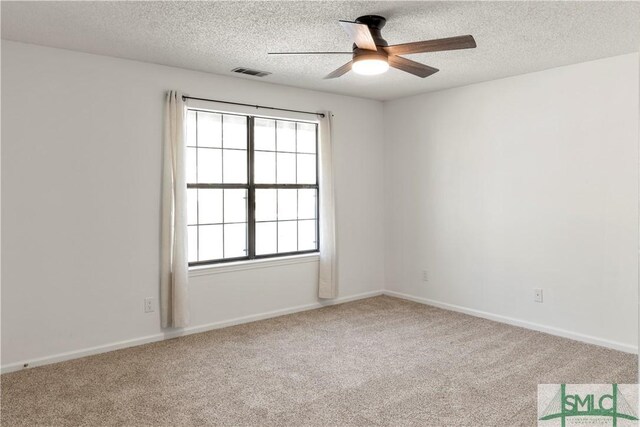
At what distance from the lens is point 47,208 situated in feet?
12.1

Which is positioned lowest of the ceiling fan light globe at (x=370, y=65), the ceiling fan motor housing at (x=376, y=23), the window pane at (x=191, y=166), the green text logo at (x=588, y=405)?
the green text logo at (x=588, y=405)

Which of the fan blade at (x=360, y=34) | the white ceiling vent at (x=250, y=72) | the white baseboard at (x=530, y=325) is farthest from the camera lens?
the white ceiling vent at (x=250, y=72)

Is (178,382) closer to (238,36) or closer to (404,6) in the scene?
(238,36)

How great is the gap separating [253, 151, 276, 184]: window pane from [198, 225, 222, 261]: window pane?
67 centimetres

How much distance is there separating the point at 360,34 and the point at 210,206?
251 centimetres

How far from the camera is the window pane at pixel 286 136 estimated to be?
516 centimetres

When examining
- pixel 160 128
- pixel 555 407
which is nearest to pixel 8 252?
pixel 160 128

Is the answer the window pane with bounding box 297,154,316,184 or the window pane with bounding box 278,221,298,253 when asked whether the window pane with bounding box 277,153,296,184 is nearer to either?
the window pane with bounding box 297,154,316,184

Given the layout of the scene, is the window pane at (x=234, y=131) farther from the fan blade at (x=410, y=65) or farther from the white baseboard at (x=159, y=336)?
the fan blade at (x=410, y=65)

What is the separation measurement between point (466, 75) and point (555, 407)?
9.93ft

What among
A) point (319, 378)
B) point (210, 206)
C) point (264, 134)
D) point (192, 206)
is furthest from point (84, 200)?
point (319, 378)

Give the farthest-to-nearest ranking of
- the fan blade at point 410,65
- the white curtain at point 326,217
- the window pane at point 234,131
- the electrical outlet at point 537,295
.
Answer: the white curtain at point 326,217 < the window pane at point 234,131 < the electrical outlet at point 537,295 < the fan blade at point 410,65

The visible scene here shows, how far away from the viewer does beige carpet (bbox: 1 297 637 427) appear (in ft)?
9.30

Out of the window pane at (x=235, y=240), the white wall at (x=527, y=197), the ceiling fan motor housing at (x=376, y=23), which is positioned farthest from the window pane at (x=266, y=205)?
the ceiling fan motor housing at (x=376, y=23)
